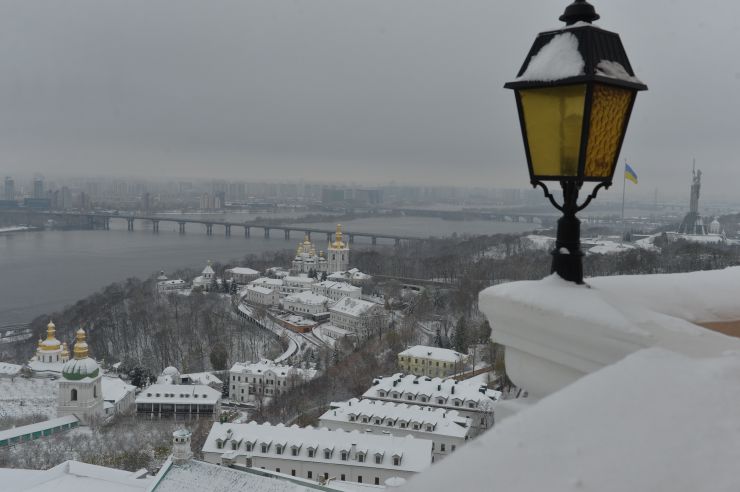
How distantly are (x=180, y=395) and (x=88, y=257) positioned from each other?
2892cm

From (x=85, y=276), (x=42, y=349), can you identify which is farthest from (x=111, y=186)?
(x=42, y=349)

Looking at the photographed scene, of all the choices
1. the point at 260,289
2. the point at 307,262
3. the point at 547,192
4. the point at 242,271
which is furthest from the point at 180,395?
the point at 307,262

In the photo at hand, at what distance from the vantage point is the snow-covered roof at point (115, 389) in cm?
1491

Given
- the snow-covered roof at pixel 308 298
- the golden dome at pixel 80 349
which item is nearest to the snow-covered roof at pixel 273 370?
the golden dome at pixel 80 349

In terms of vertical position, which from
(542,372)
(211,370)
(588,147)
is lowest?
(211,370)

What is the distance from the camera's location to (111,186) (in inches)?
4306

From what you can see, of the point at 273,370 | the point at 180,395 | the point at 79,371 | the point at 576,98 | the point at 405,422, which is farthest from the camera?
the point at 273,370

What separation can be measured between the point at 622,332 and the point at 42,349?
1963cm

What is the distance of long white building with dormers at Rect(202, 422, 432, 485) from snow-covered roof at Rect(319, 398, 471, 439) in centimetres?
119

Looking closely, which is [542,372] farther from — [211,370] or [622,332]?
[211,370]

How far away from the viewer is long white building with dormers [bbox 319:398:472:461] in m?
10.6

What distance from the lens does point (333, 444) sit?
9570 millimetres

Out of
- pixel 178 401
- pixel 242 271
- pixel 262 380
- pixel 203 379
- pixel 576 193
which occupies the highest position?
pixel 576 193

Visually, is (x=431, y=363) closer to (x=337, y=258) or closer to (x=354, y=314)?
(x=354, y=314)
